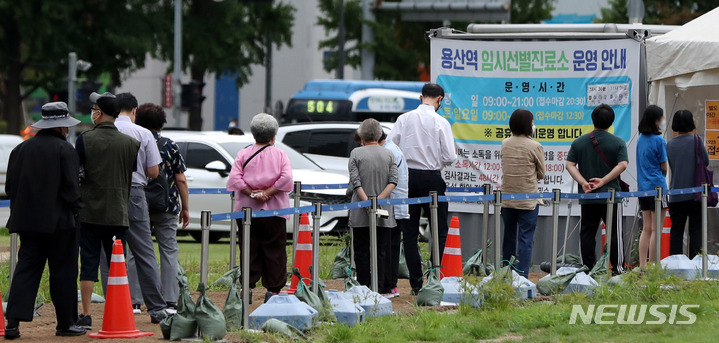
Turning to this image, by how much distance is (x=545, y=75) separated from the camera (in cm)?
1302

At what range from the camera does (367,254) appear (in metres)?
10.6

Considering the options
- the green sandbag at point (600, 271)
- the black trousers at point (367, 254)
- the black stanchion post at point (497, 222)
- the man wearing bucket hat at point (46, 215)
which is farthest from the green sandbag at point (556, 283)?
the man wearing bucket hat at point (46, 215)

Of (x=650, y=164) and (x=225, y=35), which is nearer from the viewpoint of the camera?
(x=650, y=164)

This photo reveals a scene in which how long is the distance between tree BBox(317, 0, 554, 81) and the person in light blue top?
3048cm

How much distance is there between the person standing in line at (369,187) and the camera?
10.4 meters

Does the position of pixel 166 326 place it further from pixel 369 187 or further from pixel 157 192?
pixel 369 187

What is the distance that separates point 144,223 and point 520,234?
351cm

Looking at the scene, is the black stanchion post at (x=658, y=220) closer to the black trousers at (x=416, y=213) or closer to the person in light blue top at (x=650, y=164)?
the person in light blue top at (x=650, y=164)

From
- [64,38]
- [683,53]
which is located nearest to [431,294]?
[683,53]

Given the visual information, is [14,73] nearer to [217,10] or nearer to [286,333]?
[217,10]

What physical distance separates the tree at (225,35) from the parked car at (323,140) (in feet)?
82.5

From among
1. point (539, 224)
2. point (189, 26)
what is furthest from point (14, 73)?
point (539, 224)

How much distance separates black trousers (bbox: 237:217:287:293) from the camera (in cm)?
991

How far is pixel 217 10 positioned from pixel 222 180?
29.5 m
